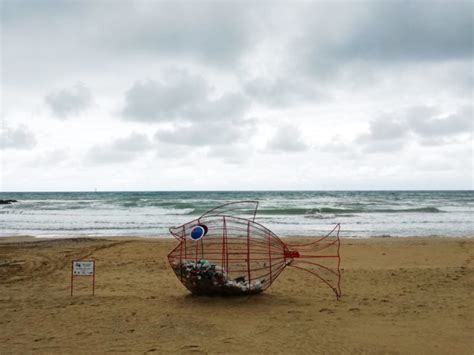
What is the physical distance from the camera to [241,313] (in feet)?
22.9

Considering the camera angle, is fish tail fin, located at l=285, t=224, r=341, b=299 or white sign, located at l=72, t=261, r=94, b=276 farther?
fish tail fin, located at l=285, t=224, r=341, b=299

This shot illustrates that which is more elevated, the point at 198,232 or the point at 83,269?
the point at 198,232

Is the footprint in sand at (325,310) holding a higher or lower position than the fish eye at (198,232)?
lower

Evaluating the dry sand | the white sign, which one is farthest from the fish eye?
the white sign

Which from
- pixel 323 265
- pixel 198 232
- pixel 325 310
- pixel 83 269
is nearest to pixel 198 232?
pixel 198 232

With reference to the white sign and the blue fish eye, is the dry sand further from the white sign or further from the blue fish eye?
the blue fish eye

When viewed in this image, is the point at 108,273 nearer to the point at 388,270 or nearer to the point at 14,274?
the point at 14,274

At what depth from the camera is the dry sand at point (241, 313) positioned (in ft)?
18.6

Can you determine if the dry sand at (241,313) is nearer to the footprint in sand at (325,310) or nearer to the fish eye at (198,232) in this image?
the footprint in sand at (325,310)

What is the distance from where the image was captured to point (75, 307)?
745cm

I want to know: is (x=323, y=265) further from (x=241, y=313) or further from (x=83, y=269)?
(x=83, y=269)

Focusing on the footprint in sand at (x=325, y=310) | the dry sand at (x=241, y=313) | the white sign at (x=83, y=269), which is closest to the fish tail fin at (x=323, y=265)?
the dry sand at (x=241, y=313)

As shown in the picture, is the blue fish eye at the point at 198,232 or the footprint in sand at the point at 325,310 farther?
the blue fish eye at the point at 198,232

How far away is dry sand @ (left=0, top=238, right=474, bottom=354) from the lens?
5.67 meters
